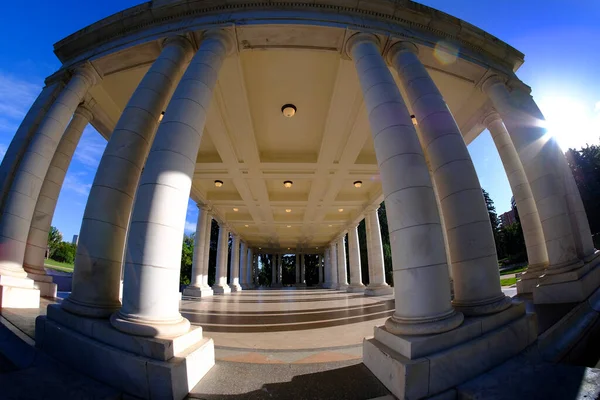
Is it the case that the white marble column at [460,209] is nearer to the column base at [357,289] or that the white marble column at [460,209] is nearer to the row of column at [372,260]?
the row of column at [372,260]

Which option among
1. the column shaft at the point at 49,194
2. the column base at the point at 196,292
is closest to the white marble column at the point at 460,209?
the column shaft at the point at 49,194

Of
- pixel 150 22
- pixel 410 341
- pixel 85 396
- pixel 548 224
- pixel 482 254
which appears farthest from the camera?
pixel 150 22

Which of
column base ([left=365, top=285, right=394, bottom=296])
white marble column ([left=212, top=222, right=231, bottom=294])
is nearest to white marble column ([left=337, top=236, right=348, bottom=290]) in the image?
column base ([left=365, top=285, right=394, bottom=296])

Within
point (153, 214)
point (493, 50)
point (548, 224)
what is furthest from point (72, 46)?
point (548, 224)

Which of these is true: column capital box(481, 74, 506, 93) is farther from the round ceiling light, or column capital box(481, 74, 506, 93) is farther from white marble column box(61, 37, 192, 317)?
white marble column box(61, 37, 192, 317)

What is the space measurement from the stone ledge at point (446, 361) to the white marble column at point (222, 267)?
2693 centimetres

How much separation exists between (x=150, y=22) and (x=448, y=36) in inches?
483

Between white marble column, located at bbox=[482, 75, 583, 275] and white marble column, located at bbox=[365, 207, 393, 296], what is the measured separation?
15.8 meters

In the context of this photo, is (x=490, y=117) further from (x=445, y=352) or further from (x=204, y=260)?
(x=204, y=260)

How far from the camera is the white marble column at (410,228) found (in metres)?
4.48

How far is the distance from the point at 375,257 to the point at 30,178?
83.8ft

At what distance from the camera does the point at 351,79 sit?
→ 1054 centimetres

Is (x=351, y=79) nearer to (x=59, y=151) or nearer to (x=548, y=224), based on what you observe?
(x=548, y=224)

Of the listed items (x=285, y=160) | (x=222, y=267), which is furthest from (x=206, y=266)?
(x=285, y=160)
